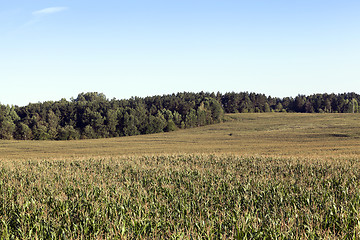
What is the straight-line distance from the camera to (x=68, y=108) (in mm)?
106625

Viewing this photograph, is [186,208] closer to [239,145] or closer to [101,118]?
[239,145]

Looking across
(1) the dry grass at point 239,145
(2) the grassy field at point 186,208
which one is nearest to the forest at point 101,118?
(1) the dry grass at point 239,145

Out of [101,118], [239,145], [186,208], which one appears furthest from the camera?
[101,118]

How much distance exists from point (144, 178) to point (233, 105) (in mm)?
126488

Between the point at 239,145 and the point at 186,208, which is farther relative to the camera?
the point at 239,145

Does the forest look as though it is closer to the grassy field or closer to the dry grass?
the dry grass

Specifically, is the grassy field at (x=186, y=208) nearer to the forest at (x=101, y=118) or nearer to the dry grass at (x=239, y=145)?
the dry grass at (x=239, y=145)

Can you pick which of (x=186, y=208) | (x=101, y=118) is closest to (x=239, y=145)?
(x=186, y=208)

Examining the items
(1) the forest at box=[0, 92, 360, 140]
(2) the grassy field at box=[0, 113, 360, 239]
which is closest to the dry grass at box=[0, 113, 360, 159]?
(2) the grassy field at box=[0, 113, 360, 239]

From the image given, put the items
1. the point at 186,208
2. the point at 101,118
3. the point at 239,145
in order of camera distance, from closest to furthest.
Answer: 1. the point at 186,208
2. the point at 239,145
3. the point at 101,118

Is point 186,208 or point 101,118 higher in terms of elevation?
point 101,118

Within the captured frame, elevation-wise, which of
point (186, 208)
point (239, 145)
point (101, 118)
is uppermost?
point (101, 118)

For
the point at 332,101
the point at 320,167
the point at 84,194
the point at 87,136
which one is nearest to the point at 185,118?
the point at 87,136

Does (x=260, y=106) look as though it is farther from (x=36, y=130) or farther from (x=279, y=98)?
(x=36, y=130)
